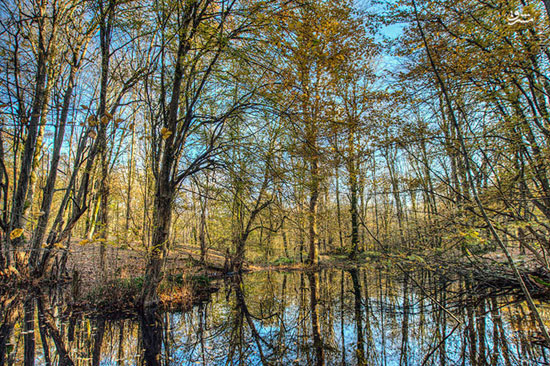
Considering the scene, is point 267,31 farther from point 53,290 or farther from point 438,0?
point 53,290

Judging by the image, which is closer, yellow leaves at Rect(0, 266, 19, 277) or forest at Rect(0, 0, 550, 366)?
forest at Rect(0, 0, 550, 366)

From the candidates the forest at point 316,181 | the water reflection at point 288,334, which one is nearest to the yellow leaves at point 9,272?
the forest at point 316,181

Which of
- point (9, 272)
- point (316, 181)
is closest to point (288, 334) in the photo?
point (316, 181)

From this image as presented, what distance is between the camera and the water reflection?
11.9ft

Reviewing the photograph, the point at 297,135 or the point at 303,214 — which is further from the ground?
the point at 297,135

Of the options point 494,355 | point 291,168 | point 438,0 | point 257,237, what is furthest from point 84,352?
point 257,237

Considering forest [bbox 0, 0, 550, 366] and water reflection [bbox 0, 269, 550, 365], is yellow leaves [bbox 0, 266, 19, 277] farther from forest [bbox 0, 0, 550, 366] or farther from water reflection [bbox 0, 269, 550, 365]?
water reflection [bbox 0, 269, 550, 365]

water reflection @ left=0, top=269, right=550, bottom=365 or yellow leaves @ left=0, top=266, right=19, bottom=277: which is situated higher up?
yellow leaves @ left=0, top=266, right=19, bottom=277

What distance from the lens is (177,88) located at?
5.82m

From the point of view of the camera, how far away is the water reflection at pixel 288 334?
3.61 m

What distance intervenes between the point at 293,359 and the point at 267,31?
5139 mm

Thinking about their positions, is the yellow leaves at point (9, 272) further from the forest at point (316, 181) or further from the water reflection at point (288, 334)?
the water reflection at point (288, 334)

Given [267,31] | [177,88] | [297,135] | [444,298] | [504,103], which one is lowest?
[444,298]

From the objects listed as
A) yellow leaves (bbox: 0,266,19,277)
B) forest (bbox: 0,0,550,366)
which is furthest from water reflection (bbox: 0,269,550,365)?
yellow leaves (bbox: 0,266,19,277)
